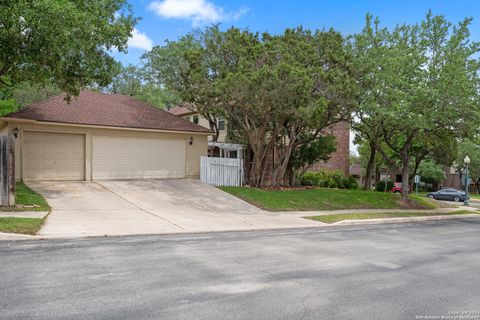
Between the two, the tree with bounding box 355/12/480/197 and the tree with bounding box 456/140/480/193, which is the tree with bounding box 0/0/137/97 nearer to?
the tree with bounding box 355/12/480/197

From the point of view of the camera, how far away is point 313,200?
19.0 m

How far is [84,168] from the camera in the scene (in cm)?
1916

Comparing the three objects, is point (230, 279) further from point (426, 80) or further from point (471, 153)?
point (471, 153)

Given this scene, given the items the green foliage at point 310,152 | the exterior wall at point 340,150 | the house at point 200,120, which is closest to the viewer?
the green foliage at point 310,152

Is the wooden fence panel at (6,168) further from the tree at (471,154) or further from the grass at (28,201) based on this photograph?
the tree at (471,154)

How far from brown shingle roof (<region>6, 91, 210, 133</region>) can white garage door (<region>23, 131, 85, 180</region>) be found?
855 mm

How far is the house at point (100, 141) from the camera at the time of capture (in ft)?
58.7

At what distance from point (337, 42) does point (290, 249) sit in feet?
47.4

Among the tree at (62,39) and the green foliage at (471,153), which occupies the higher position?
the tree at (62,39)

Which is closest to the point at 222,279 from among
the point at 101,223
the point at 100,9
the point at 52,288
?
the point at 52,288

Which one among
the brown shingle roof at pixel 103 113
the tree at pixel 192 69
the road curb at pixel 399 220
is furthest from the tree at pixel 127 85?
the road curb at pixel 399 220

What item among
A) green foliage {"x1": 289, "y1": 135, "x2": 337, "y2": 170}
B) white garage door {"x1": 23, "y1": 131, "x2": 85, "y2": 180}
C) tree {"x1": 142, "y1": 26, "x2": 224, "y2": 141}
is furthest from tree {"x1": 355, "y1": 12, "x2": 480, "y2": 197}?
white garage door {"x1": 23, "y1": 131, "x2": 85, "y2": 180}

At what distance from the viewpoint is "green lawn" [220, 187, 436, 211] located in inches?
680

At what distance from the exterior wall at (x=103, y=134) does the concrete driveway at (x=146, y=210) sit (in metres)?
1.39
